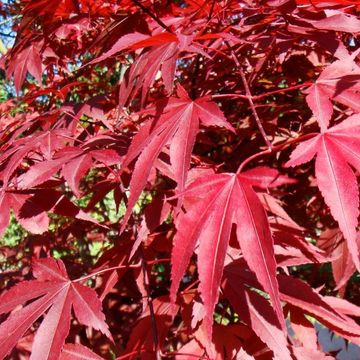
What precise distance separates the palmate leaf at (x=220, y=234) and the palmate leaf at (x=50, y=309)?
8.8 inches

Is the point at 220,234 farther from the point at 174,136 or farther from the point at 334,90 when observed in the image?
the point at 334,90

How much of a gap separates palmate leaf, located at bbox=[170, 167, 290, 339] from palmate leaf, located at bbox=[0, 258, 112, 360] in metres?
0.22

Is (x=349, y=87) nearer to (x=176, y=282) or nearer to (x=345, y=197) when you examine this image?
(x=345, y=197)

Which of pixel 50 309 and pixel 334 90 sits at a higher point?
pixel 334 90

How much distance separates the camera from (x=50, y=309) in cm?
71

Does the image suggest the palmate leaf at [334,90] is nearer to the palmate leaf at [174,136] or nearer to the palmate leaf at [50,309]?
the palmate leaf at [174,136]

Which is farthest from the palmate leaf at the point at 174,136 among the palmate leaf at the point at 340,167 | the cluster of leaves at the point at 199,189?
the palmate leaf at the point at 340,167

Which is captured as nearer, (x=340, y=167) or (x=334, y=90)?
(x=340, y=167)

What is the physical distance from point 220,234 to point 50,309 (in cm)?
32

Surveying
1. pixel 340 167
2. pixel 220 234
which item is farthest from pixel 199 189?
pixel 340 167

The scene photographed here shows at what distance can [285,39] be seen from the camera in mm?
880

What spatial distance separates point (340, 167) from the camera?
584mm

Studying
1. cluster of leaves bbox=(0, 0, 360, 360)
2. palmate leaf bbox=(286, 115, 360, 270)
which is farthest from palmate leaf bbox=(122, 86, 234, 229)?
palmate leaf bbox=(286, 115, 360, 270)

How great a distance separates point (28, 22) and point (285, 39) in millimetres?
550
